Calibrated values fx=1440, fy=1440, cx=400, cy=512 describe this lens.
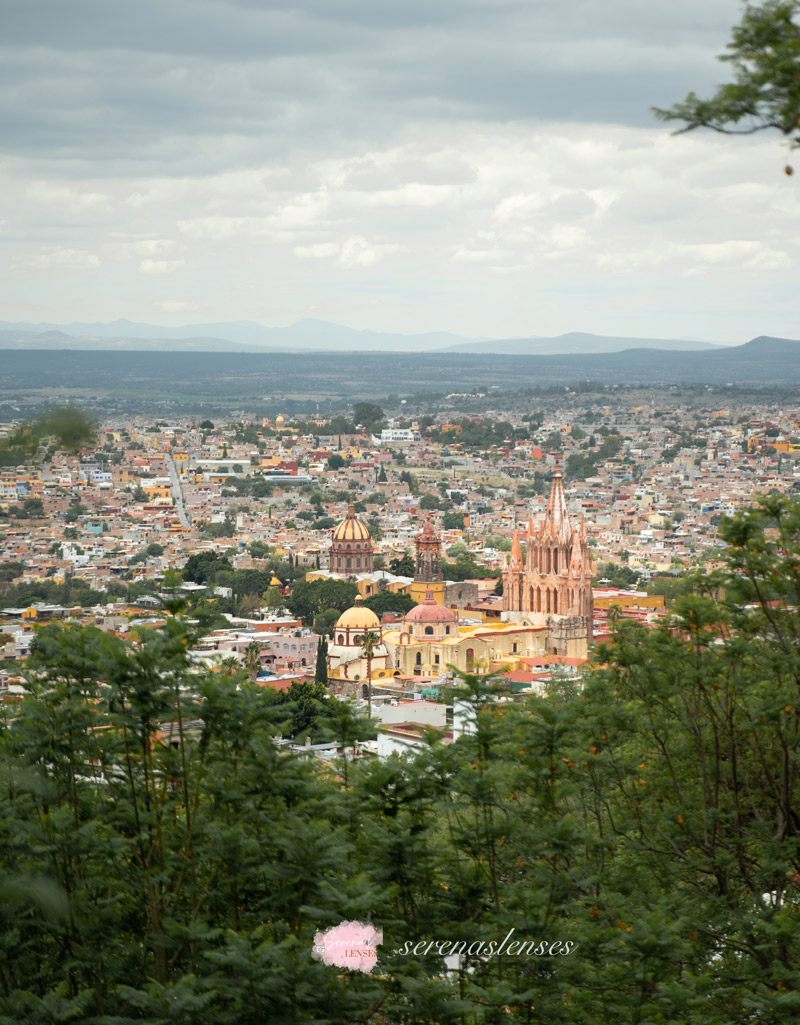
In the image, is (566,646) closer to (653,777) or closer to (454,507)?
(653,777)

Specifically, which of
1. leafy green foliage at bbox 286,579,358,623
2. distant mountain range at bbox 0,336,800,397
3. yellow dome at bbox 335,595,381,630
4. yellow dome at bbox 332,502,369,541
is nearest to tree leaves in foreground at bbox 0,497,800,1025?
yellow dome at bbox 335,595,381,630

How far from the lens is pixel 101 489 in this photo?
75250mm

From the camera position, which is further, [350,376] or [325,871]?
[350,376]

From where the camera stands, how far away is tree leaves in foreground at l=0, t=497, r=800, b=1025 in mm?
4457

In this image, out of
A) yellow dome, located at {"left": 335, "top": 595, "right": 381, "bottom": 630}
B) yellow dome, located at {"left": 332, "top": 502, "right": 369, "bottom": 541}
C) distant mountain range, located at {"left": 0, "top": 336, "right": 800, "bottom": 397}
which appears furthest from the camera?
distant mountain range, located at {"left": 0, "top": 336, "right": 800, "bottom": 397}

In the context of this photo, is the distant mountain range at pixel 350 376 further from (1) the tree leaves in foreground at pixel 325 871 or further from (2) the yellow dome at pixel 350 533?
(1) the tree leaves in foreground at pixel 325 871

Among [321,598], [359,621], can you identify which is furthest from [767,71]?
[321,598]

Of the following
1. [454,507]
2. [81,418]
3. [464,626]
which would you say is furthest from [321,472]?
[81,418]

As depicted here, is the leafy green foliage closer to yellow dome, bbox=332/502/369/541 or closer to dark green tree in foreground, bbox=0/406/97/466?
yellow dome, bbox=332/502/369/541

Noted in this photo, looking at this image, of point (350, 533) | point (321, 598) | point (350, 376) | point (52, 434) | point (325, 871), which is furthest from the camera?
point (350, 376)

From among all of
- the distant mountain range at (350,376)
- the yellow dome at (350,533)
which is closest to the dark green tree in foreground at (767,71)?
the yellow dome at (350,533)

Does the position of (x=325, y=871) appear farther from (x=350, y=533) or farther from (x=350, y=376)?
(x=350, y=376)

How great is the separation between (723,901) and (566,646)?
100ft

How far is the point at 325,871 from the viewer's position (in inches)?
183
